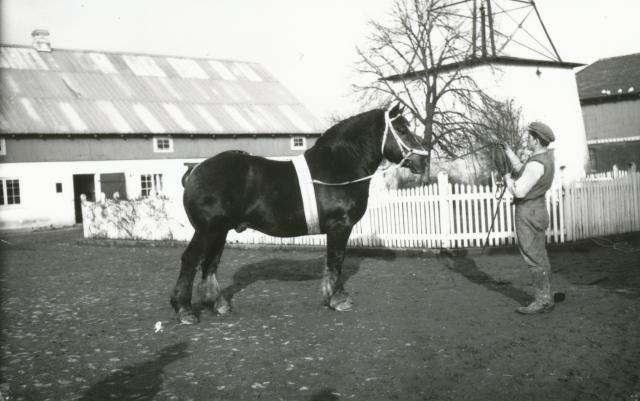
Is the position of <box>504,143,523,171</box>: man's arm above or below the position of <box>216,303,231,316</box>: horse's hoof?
above

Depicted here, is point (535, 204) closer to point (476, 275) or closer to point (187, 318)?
point (476, 275)

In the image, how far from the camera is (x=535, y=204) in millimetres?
6141

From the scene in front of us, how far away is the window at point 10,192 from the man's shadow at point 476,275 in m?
24.0

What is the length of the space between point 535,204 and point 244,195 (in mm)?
3310

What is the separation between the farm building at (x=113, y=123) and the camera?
2831 centimetres

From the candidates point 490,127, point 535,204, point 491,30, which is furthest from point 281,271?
point 491,30

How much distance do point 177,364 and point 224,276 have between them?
5.25 m

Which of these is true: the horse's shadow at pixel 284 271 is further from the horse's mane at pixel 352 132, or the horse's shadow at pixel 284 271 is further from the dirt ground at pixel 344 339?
the horse's mane at pixel 352 132

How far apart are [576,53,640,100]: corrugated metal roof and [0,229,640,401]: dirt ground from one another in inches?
1475

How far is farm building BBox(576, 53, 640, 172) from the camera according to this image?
40375 millimetres

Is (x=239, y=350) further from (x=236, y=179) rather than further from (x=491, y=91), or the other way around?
(x=491, y=91)

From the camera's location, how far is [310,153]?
22.5 ft

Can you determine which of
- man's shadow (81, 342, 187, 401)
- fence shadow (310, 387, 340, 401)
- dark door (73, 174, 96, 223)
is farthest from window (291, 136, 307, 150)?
fence shadow (310, 387, 340, 401)

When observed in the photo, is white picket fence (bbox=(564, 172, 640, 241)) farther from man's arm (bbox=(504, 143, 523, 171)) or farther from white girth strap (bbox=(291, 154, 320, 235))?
white girth strap (bbox=(291, 154, 320, 235))
